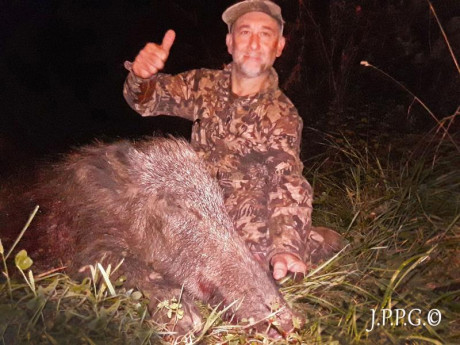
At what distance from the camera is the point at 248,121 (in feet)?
14.5

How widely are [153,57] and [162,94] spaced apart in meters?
0.62

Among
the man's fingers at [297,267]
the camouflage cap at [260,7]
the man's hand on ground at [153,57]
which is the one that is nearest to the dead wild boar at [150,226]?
the man's fingers at [297,267]

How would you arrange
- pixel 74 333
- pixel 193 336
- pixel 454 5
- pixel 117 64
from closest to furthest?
pixel 74 333, pixel 193 336, pixel 454 5, pixel 117 64

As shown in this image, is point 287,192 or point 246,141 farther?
point 246,141

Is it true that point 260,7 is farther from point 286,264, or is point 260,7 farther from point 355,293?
point 355,293

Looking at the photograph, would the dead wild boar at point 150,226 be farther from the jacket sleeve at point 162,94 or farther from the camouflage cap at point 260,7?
the camouflage cap at point 260,7

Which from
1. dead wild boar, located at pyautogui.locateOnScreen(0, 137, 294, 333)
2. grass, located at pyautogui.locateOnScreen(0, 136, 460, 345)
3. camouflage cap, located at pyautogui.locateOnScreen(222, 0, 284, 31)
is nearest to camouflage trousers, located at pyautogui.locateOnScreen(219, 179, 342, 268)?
grass, located at pyautogui.locateOnScreen(0, 136, 460, 345)

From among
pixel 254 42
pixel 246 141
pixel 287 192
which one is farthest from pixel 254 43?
pixel 287 192

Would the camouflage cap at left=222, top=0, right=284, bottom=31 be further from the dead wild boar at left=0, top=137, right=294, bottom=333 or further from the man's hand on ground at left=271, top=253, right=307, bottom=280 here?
the man's hand on ground at left=271, top=253, right=307, bottom=280

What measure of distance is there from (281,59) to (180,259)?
213 inches

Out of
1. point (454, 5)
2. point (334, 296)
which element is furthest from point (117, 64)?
point (334, 296)

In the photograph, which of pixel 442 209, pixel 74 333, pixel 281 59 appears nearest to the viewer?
pixel 74 333

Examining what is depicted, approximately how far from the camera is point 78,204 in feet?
11.2

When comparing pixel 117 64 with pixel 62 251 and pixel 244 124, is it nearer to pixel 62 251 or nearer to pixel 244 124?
pixel 244 124
